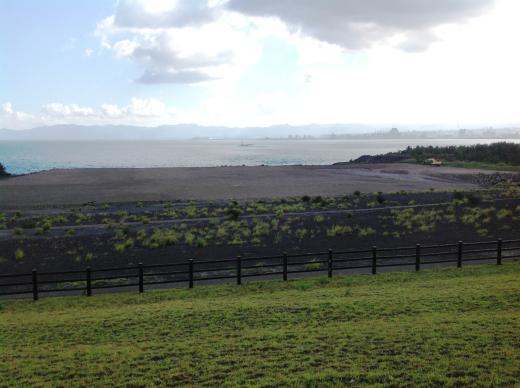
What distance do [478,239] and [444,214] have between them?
8.30m

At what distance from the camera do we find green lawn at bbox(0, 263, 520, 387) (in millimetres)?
7430

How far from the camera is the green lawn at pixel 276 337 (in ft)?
24.4

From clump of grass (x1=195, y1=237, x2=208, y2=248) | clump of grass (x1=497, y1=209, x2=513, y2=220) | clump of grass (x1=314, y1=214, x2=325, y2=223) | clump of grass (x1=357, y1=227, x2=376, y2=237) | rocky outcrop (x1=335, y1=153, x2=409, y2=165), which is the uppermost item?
rocky outcrop (x1=335, y1=153, x2=409, y2=165)

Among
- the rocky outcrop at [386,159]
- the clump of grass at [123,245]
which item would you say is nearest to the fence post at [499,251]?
the clump of grass at [123,245]

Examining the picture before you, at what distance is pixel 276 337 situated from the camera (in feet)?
30.2

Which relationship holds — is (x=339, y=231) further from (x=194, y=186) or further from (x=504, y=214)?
(x=194, y=186)

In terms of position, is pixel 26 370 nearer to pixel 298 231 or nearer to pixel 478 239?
pixel 298 231

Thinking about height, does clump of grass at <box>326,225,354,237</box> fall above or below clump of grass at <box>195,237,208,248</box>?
above

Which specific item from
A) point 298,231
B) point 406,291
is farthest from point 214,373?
point 298,231

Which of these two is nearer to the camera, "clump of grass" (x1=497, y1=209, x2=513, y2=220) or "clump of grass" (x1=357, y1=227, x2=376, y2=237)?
"clump of grass" (x1=357, y1=227, x2=376, y2=237)

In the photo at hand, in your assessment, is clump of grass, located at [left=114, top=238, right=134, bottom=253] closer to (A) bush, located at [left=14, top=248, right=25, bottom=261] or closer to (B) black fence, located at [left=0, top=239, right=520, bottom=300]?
(B) black fence, located at [left=0, top=239, right=520, bottom=300]

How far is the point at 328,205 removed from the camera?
38219mm

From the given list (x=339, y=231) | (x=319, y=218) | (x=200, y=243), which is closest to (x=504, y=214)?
(x=339, y=231)

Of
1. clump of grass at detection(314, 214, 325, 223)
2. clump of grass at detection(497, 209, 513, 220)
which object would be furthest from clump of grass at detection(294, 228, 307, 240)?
clump of grass at detection(497, 209, 513, 220)
